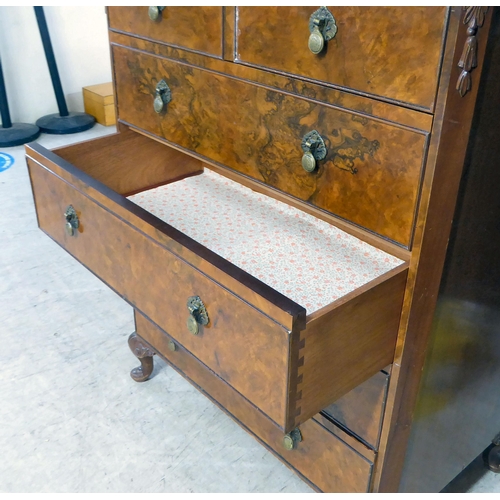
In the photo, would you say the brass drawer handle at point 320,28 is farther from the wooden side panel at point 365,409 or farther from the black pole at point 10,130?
the black pole at point 10,130

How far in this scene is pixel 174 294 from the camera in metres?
0.87

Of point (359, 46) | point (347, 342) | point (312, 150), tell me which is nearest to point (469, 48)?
point (359, 46)

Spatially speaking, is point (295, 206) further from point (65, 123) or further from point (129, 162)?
point (65, 123)

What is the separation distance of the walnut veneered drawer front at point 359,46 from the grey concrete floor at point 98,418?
0.79 meters

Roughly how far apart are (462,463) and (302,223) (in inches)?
20.9

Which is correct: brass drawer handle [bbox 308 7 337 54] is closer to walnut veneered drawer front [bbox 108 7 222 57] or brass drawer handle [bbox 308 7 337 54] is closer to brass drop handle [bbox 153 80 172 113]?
walnut veneered drawer front [bbox 108 7 222 57]

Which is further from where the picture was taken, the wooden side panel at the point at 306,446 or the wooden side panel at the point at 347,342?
the wooden side panel at the point at 306,446

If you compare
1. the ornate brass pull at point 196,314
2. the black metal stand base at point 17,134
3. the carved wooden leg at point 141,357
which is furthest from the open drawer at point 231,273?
the black metal stand base at point 17,134

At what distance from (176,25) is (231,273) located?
460 mm

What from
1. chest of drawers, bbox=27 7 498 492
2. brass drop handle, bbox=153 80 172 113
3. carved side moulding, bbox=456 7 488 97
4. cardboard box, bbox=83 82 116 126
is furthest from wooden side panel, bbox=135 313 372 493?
cardboard box, bbox=83 82 116 126

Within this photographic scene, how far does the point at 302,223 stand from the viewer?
107 centimetres

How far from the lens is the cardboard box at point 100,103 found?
118 inches

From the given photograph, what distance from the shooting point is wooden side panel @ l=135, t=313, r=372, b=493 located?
999 millimetres
